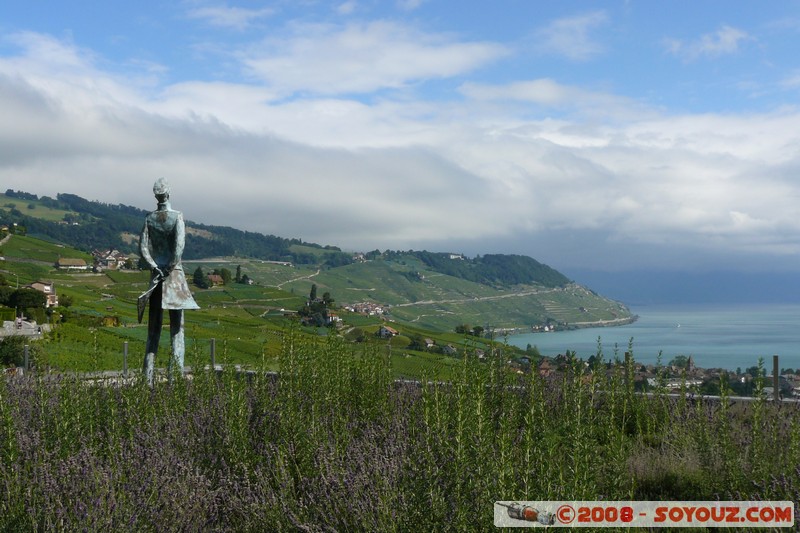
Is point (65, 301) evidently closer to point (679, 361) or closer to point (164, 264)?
point (164, 264)

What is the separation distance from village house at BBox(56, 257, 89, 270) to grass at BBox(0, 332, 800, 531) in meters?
118

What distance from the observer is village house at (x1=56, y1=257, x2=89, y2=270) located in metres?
117

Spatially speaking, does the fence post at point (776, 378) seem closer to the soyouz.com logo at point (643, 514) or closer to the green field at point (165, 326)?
the green field at point (165, 326)

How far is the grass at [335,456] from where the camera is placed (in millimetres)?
4984

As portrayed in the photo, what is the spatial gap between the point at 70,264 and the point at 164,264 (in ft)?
387

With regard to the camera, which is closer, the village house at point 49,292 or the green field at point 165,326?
the green field at point 165,326

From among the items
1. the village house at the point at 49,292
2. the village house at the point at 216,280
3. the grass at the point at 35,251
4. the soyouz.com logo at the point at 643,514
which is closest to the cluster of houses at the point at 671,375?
the soyouz.com logo at the point at 643,514

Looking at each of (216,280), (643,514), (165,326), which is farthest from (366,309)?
(643,514)

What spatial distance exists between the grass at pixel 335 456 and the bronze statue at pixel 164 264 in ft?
6.18

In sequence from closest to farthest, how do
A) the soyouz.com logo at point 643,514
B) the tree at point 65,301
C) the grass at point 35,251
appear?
the soyouz.com logo at point 643,514
the tree at point 65,301
the grass at point 35,251

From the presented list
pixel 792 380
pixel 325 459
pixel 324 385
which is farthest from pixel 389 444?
pixel 792 380

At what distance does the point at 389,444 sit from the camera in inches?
269

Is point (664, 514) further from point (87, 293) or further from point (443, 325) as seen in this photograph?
point (443, 325)

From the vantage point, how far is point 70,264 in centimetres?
11769
